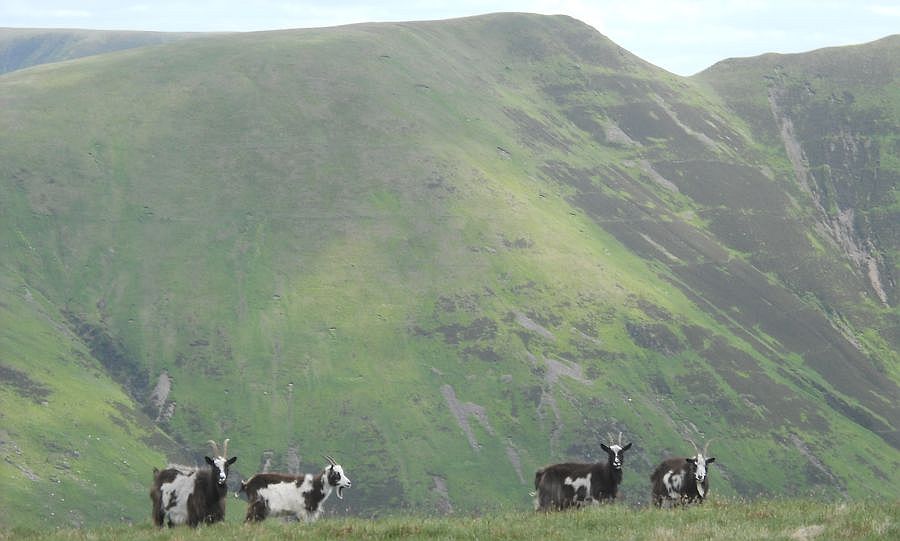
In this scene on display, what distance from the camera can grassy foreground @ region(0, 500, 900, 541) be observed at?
20594 millimetres

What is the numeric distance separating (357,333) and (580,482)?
403ft

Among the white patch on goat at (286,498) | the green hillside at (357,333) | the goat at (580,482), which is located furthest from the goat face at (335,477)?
the green hillside at (357,333)

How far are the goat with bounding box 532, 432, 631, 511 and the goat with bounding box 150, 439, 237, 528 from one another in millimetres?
10246

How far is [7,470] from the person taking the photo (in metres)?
111

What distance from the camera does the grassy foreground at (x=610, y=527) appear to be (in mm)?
20594

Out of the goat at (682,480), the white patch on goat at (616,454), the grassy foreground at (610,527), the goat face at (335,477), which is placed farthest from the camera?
the goat face at (335,477)

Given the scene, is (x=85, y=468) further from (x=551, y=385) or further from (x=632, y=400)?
(x=632, y=400)

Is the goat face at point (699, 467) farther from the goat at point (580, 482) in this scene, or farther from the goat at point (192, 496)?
the goat at point (192, 496)

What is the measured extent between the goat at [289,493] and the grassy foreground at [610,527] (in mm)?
5995

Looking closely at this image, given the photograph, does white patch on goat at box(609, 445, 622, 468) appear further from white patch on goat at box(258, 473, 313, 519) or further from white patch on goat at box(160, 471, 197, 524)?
white patch on goat at box(160, 471, 197, 524)

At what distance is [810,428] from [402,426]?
72764mm

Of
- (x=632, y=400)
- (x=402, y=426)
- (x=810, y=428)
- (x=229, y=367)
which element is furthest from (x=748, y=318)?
(x=229, y=367)

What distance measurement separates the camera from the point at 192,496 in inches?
1145

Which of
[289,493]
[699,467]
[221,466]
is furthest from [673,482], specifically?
[221,466]
